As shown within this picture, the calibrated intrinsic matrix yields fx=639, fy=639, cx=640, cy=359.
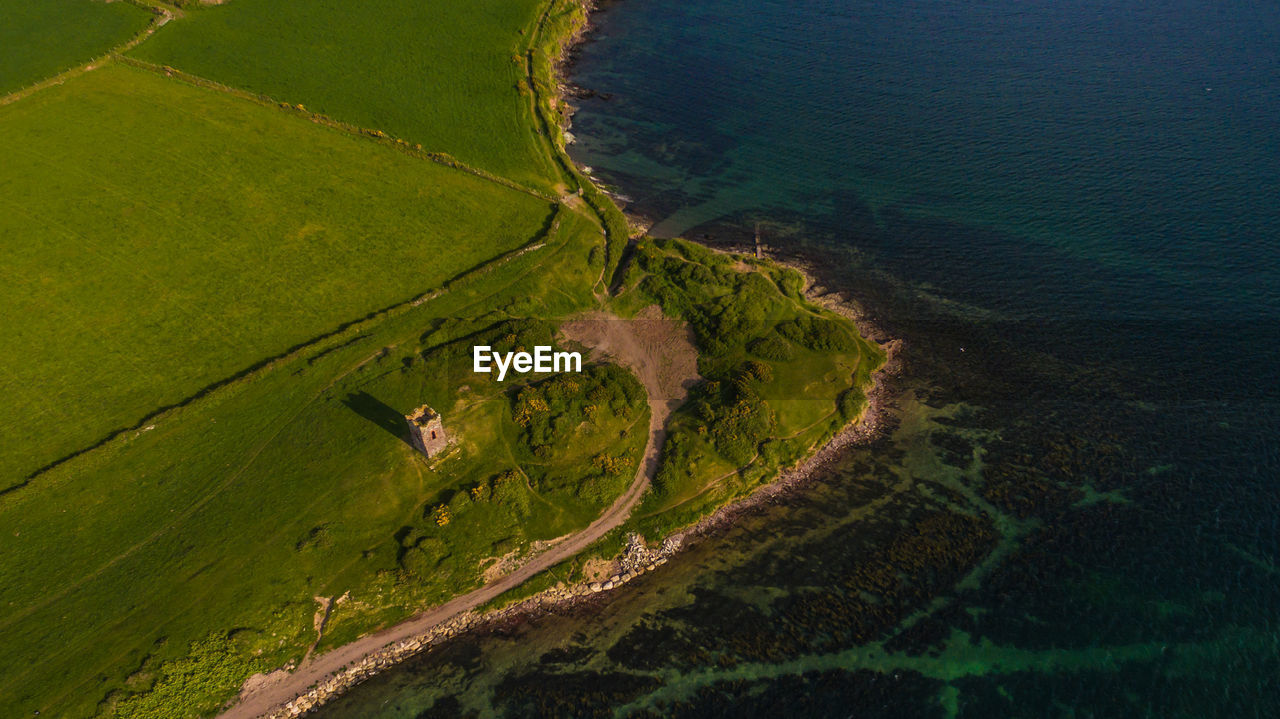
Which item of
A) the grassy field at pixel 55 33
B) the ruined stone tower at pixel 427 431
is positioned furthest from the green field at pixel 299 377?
the grassy field at pixel 55 33

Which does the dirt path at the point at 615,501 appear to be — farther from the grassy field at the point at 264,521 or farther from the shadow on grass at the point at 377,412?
the shadow on grass at the point at 377,412

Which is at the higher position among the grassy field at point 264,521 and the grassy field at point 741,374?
the grassy field at point 741,374

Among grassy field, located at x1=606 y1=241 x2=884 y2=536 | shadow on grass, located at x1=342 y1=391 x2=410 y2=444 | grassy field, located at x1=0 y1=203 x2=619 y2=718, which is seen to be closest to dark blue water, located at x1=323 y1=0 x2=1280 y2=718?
grassy field, located at x1=606 y1=241 x2=884 y2=536

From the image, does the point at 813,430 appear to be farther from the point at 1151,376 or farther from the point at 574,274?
the point at 1151,376

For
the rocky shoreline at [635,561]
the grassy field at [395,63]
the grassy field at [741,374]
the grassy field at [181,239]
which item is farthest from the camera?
the grassy field at [395,63]

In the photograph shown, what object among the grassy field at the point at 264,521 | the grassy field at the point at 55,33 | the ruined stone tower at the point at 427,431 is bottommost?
the grassy field at the point at 264,521

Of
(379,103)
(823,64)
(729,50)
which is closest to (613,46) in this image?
(729,50)

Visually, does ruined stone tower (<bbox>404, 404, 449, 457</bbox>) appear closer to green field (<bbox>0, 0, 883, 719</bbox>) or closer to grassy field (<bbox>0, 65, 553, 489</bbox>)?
green field (<bbox>0, 0, 883, 719</bbox>)

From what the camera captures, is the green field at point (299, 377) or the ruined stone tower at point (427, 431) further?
the ruined stone tower at point (427, 431)
